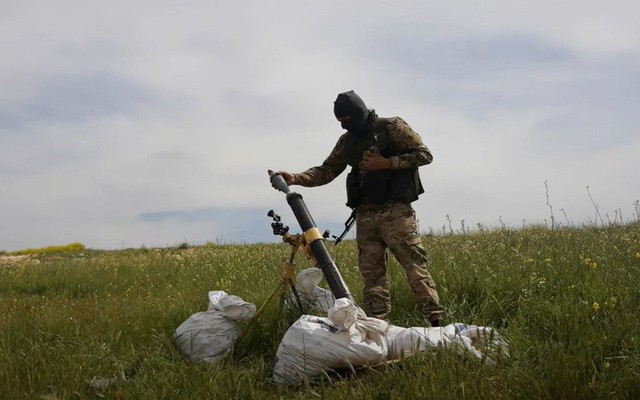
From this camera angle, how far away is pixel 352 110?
5473 mm

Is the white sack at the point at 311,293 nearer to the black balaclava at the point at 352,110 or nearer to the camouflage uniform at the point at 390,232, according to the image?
the camouflage uniform at the point at 390,232

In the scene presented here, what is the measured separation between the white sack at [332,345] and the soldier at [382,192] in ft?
3.49

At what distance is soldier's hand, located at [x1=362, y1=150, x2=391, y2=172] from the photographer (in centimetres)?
532

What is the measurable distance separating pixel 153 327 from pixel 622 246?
609 cm

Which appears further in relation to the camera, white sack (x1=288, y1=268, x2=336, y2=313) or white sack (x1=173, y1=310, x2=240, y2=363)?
white sack (x1=288, y1=268, x2=336, y2=313)

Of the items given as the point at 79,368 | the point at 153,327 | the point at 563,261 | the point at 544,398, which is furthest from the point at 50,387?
the point at 563,261

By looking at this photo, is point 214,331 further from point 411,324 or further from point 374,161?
point 374,161

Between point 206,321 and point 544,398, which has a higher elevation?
point 206,321

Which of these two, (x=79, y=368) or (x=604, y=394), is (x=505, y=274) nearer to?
(x=604, y=394)

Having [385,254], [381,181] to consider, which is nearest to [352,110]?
[381,181]

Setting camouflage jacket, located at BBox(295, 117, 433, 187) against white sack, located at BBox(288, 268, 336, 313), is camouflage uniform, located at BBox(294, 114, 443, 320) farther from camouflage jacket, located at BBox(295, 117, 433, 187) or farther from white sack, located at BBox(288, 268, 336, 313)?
white sack, located at BBox(288, 268, 336, 313)

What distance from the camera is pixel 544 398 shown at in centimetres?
342

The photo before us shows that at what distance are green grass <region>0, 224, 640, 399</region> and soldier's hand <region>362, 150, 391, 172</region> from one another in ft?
4.32

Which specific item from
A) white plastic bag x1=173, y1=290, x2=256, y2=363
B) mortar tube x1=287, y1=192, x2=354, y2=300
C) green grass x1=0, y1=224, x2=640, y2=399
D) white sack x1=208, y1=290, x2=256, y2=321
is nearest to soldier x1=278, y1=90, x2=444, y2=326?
green grass x1=0, y1=224, x2=640, y2=399
